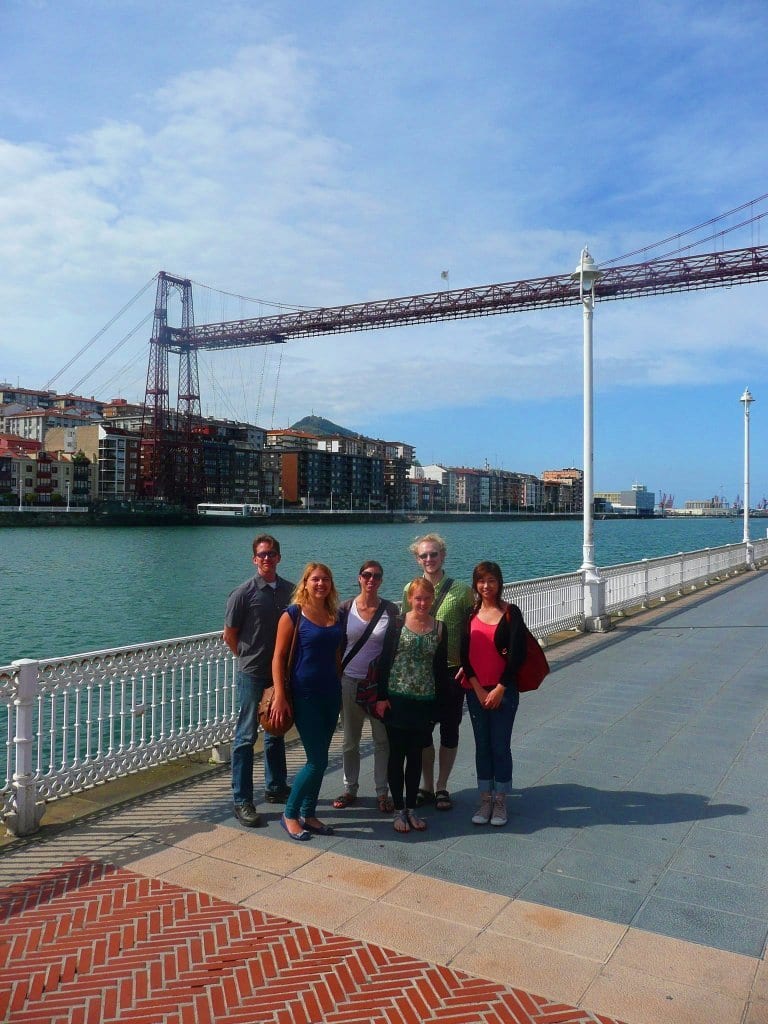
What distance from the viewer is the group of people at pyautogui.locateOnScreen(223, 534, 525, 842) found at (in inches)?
161

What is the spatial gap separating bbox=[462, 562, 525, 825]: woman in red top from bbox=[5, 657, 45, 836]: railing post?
2.38 meters

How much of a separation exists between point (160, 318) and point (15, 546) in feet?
144

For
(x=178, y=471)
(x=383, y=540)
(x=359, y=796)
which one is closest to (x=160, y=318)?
(x=178, y=471)

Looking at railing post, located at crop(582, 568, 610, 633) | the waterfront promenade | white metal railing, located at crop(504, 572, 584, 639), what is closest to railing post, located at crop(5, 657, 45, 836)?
the waterfront promenade

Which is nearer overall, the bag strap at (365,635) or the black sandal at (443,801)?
the bag strap at (365,635)

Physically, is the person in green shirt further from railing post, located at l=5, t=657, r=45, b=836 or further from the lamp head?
Answer: the lamp head

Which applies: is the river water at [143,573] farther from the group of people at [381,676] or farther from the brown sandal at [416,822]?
the brown sandal at [416,822]

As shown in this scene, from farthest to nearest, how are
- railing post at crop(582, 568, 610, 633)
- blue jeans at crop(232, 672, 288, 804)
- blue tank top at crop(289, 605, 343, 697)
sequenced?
railing post at crop(582, 568, 610, 633) → blue jeans at crop(232, 672, 288, 804) → blue tank top at crop(289, 605, 343, 697)

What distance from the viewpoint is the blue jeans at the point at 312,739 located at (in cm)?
405

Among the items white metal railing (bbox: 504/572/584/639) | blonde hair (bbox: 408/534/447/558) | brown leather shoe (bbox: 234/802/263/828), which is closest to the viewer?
brown leather shoe (bbox: 234/802/263/828)

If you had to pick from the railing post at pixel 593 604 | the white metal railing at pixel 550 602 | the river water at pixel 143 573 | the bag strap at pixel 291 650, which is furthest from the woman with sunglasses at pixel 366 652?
the river water at pixel 143 573

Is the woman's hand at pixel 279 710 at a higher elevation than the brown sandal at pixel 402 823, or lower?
higher

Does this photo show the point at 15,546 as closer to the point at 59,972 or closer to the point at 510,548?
the point at 510,548

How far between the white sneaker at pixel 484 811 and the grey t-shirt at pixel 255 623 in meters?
1.40
